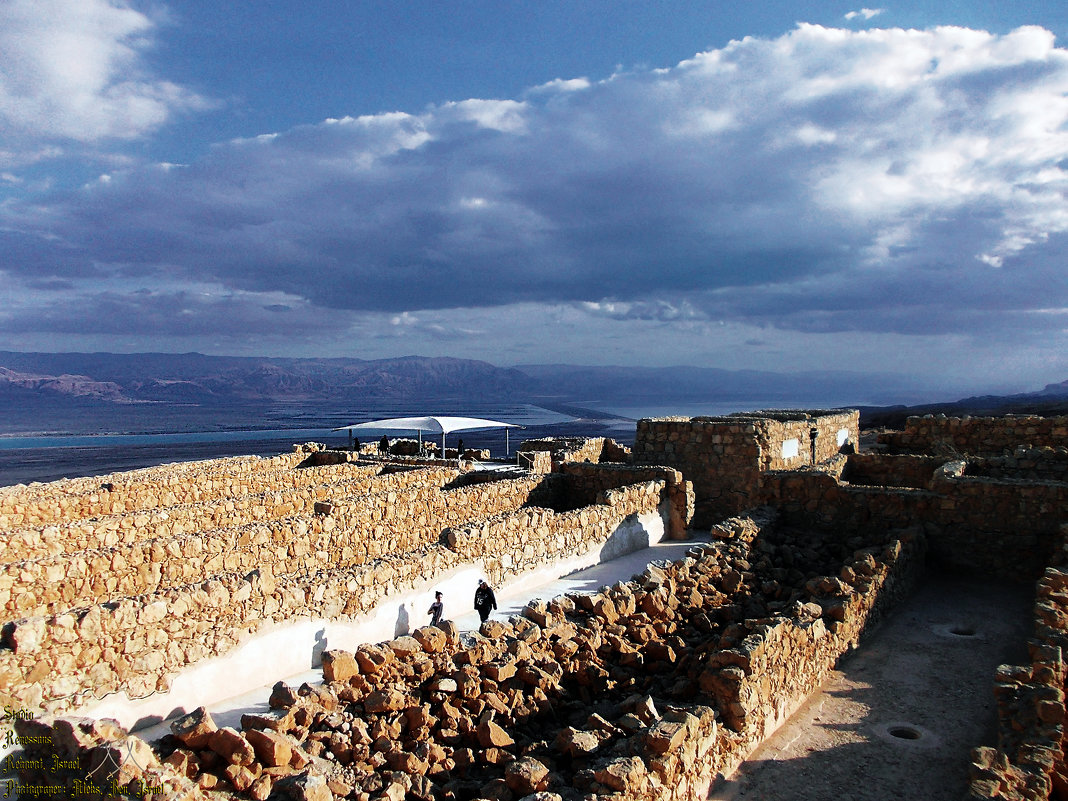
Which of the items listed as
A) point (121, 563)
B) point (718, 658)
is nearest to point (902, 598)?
point (718, 658)

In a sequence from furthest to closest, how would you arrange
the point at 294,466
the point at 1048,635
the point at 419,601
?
the point at 294,466 → the point at 419,601 → the point at 1048,635

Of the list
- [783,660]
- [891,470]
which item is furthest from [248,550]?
[891,470]

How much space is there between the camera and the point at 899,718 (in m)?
6.26

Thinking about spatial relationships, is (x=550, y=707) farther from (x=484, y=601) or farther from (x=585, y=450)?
(x=585, y=450)

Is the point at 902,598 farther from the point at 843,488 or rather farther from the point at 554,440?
the point at 554,440

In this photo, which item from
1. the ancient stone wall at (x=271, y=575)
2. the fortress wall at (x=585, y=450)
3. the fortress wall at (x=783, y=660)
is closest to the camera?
the fortress wall at (x=783, y=660)

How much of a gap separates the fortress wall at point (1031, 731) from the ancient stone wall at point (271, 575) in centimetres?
645

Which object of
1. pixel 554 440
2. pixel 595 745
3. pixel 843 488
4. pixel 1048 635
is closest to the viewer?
pixel 595 745

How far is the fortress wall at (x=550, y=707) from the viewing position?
4.43 meters

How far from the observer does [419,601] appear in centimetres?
920

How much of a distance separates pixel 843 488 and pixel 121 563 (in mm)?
11245

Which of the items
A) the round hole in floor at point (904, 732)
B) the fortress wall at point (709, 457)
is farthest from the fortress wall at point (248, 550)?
the round hole in floor at point (904, 732)

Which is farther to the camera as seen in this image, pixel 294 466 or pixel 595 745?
pixel 294 466

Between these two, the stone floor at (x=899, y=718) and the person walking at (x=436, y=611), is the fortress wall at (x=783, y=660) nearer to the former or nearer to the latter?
the stone floor at (x=899, y=718)
